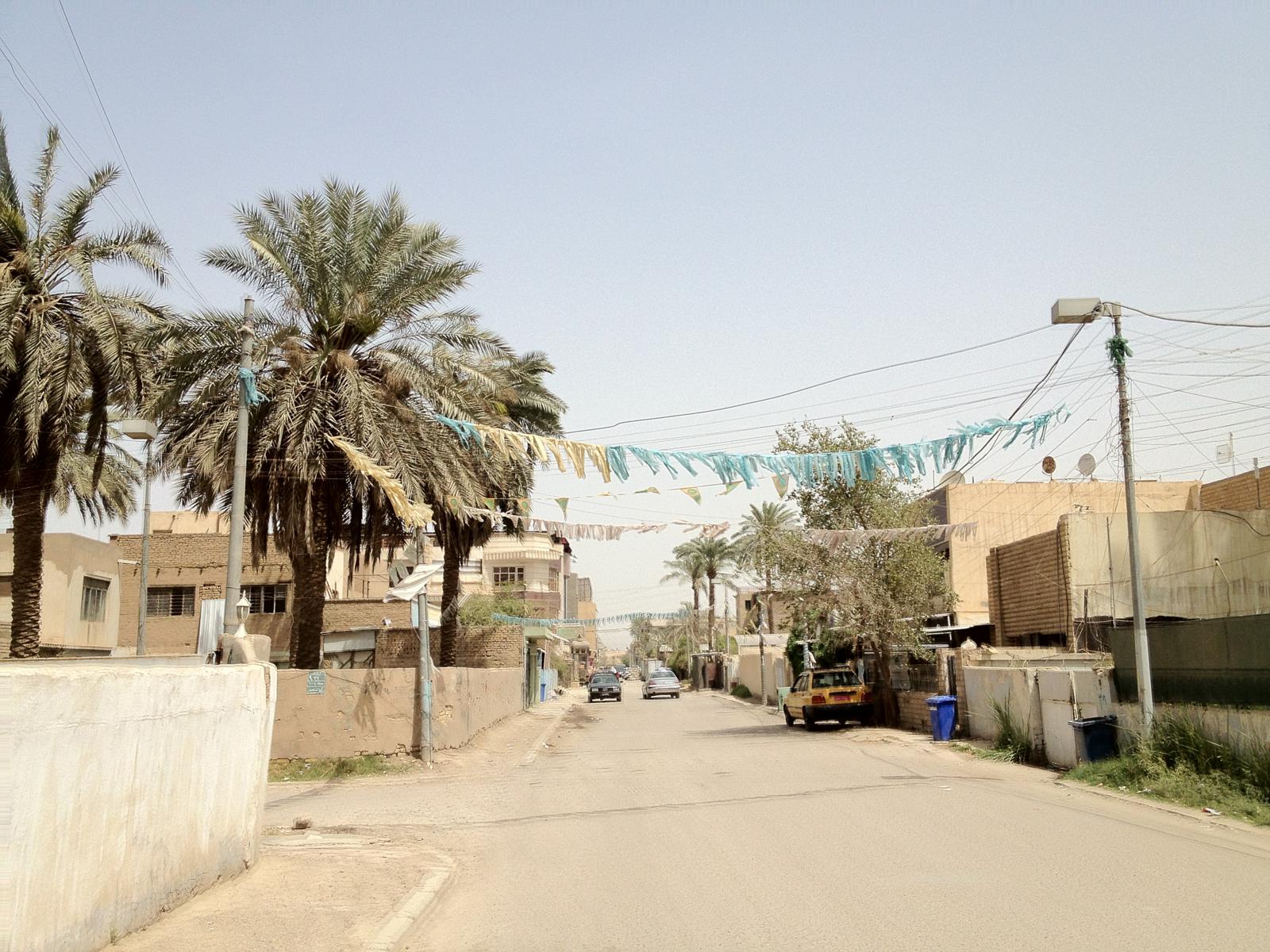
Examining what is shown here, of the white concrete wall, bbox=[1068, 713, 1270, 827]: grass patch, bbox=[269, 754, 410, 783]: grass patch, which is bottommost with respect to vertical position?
bbox=[269, 754, 410, 783]: grass patch

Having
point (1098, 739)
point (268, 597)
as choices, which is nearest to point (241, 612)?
point (1098, 739)

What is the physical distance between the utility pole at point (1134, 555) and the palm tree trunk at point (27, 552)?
18747 millimetres

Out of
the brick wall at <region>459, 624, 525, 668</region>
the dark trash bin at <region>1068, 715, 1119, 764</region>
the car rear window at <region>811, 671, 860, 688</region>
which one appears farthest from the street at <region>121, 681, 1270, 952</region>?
the brick wall at <region>459, 624, 525, 668</region>

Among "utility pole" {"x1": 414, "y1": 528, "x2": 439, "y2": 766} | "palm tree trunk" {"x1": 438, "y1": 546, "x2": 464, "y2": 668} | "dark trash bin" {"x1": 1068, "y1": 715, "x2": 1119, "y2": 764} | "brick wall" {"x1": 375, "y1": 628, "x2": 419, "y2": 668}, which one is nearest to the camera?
"dark trash bin" {"x1": 1068, "y1": 715, "x2": 1119, "y2": 764}

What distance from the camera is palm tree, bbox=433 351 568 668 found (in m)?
26.7

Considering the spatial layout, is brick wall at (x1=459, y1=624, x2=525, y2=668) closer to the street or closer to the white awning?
the white awning

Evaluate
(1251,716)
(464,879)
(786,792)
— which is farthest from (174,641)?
(1251,716)

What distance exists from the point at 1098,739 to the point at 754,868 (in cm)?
949

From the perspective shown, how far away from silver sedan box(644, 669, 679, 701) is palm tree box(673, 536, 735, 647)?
13.2 m

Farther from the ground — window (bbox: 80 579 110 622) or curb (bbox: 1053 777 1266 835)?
window (bbox: 80 579 110 622)

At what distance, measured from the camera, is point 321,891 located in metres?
9.22

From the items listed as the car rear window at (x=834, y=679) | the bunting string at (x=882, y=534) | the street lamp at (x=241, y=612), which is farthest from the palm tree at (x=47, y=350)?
the car rear window at (x=834, y=679)

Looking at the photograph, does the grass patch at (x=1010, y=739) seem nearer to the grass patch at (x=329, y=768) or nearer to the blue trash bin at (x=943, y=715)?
the blue trash bin at (x=943, y=715)

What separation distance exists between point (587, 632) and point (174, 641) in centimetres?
7162
